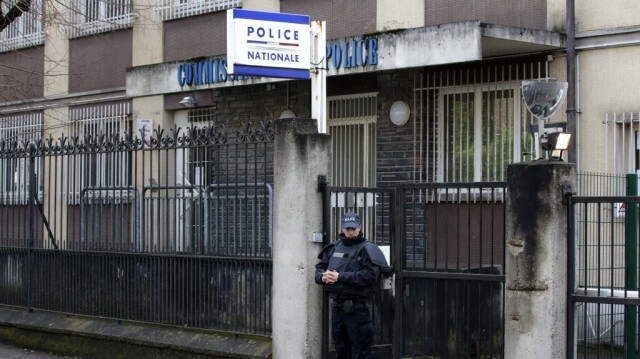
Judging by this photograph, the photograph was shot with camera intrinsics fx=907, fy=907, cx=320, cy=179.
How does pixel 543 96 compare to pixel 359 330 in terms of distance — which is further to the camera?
pixel 359 330

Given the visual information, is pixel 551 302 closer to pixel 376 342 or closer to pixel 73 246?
pixel 376 342

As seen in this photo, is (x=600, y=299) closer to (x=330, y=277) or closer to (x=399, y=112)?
(x=330, y=277)

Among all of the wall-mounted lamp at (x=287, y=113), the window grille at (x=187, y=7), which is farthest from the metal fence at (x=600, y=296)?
the window grille at (x=187, y=7)

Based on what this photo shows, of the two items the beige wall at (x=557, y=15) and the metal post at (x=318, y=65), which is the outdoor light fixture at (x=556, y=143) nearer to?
the metal post at (x=318, y=65)

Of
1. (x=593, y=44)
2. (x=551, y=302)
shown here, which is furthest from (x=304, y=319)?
(x=593, y=44)

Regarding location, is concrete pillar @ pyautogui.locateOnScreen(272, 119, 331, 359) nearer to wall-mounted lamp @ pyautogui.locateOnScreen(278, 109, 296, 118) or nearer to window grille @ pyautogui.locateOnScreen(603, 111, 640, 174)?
window grille @ pyautogui.locateOnScreen(603, 111, 640, 174)

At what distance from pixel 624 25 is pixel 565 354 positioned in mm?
5505

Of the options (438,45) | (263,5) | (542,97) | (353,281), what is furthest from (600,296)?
(263,5)

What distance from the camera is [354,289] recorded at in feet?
27.3

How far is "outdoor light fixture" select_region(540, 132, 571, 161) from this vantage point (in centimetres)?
753

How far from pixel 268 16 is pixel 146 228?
120 inches

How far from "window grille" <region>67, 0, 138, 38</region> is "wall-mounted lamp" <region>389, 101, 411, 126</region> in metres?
6.28

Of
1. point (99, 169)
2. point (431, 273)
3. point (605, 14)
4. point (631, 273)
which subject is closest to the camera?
point (631, 273)

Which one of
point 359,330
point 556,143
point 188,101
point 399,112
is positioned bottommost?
point 359,330
